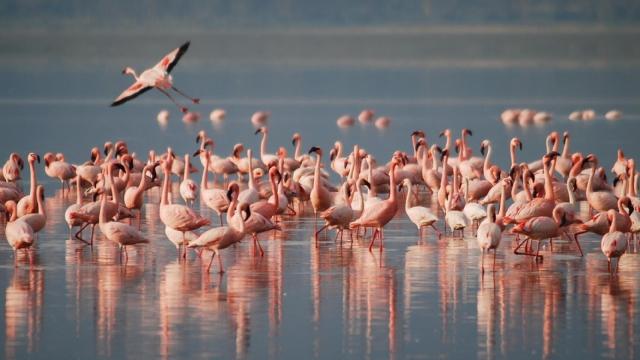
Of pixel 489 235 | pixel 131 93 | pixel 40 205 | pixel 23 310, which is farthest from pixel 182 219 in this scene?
pixel 131 93

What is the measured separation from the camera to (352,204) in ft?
52.2

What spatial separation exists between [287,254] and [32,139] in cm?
1637

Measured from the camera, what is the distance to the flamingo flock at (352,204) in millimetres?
13680

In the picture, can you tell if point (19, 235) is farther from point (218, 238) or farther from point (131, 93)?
point (131, 93)

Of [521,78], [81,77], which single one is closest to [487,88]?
[521,78]

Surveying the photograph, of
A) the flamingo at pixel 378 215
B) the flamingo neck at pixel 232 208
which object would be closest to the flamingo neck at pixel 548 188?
the flamingo at pixel 378 215

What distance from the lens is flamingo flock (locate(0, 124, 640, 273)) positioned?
13.7m

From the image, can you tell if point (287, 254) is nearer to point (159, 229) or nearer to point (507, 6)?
point (159, 229)

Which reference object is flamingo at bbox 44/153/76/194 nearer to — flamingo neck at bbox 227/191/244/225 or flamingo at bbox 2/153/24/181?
flamingo at bbox 2/153/24/181

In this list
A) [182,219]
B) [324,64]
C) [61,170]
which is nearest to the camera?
[182,219]

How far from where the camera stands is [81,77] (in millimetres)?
Answer: 70625

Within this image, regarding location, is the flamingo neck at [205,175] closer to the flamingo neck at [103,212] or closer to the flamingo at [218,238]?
the flamingo neck at [103,212]

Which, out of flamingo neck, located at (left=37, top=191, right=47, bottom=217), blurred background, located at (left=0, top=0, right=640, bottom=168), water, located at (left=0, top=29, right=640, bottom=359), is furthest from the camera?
blurred background, located at (left=0, top=0, right=640, bottom=168)

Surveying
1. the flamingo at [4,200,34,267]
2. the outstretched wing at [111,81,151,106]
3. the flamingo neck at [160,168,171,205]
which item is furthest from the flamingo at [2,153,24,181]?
the flamingo at [4,200,34,267]
